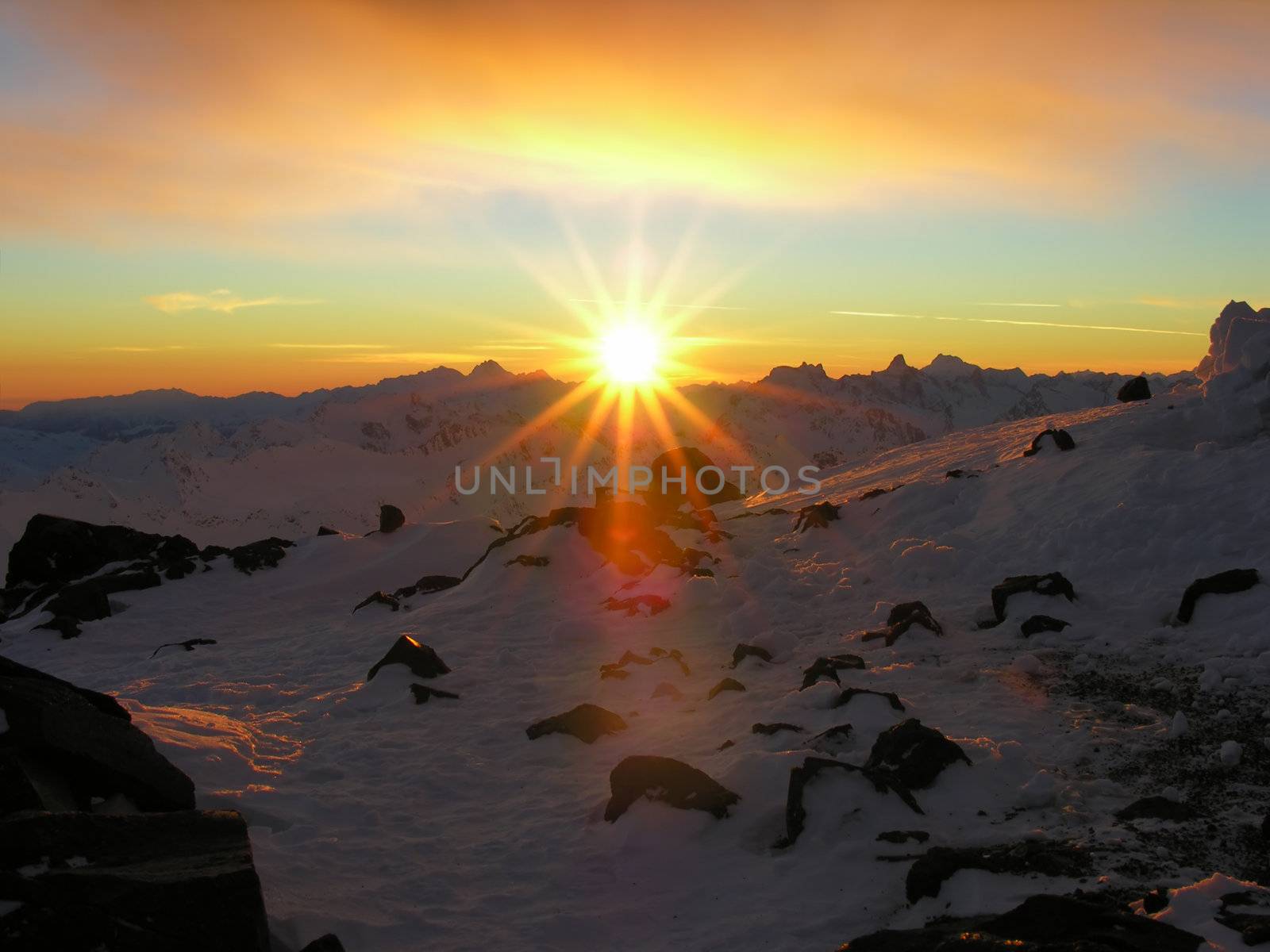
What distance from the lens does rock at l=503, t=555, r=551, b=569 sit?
69.6ft

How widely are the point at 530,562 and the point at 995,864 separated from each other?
15529 millimetres

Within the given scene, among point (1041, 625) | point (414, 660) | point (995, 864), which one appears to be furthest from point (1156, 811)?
point (414, 660)

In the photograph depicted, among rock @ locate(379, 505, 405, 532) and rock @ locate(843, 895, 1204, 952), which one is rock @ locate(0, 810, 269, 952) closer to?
rock @ locate(843, 895, 1204, 952)

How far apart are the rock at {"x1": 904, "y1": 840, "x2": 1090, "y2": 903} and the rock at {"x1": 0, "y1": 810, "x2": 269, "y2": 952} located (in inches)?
196

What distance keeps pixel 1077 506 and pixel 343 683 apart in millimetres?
14579

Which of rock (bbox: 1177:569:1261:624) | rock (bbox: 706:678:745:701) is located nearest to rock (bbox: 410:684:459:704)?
rock (bbox: 706:678:745:701)

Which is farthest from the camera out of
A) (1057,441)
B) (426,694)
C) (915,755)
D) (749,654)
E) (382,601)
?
(382,601)

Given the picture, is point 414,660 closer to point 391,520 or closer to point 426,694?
point 426,694

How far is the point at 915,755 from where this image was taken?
8.60 meters

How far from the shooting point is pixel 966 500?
66.1ft

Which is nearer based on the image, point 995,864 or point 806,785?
point 995,864

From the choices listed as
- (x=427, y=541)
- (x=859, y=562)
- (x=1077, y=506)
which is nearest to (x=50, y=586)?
(x=427, y=541)

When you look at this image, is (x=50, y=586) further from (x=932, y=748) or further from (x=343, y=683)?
(x=932, y=748)

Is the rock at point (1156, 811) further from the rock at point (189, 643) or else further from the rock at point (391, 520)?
the rock at point (391, 520)
